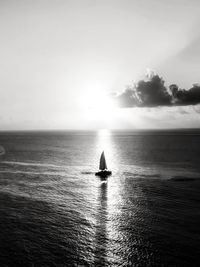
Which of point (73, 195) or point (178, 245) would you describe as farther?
point (73, 195)

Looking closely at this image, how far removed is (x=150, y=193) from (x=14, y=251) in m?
29.0

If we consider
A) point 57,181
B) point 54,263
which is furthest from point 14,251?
point 57,181

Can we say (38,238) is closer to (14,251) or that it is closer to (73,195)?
(14,251)

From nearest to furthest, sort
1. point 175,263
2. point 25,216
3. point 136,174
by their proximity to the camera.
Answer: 1. point 175,263
2. point 25,216
3. point 136,174

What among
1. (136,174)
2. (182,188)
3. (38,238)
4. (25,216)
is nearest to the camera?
(38,238)

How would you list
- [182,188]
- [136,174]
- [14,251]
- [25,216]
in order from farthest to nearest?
[136,174] → [182,188] → [25,216] → [14,251]

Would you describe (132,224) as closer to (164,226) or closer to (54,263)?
(164,226)

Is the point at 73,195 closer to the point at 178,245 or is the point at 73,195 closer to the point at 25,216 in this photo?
the point at 25,216

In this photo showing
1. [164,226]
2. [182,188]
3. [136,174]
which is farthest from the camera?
[136,174]

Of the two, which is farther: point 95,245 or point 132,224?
point 132,224

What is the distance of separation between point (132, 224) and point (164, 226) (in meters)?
4.05

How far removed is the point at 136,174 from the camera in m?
66.9

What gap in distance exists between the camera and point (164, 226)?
28781mm

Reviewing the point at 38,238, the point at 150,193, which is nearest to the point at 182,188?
the point at 150,193
